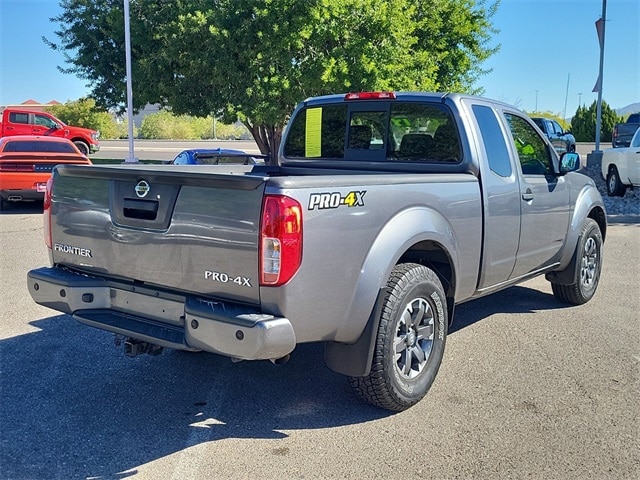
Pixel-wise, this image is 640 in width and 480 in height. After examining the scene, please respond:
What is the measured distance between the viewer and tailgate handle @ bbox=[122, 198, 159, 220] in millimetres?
3656

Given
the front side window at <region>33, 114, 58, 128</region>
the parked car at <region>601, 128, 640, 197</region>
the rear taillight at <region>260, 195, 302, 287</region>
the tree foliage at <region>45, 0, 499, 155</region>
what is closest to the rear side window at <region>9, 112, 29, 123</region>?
the front side window at <region>33, 114, 58, 128</region>

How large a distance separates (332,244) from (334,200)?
0.24 metres

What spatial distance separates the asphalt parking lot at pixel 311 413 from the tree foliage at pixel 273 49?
11118 mm

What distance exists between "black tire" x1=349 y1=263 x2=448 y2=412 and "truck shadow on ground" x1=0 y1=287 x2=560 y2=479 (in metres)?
0.23

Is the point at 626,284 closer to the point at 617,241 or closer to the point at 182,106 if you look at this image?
the point at 617,241

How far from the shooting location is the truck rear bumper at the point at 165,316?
3.22 metres

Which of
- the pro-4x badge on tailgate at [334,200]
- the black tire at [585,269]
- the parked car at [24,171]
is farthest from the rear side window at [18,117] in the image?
the pro-4x badge on tailgate at [334,200]

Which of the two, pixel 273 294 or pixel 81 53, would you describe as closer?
pixel 273 294

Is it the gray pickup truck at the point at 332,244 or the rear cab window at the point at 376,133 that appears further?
the rear cab window at the point at 376,133

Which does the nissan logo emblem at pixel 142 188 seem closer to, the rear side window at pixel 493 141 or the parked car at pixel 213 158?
the rear side window at pixel 493 141

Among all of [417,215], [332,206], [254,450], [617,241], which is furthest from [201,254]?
[617,241]

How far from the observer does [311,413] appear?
4043mm

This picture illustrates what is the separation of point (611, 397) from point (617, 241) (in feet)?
22.8

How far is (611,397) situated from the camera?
428 centimetres
